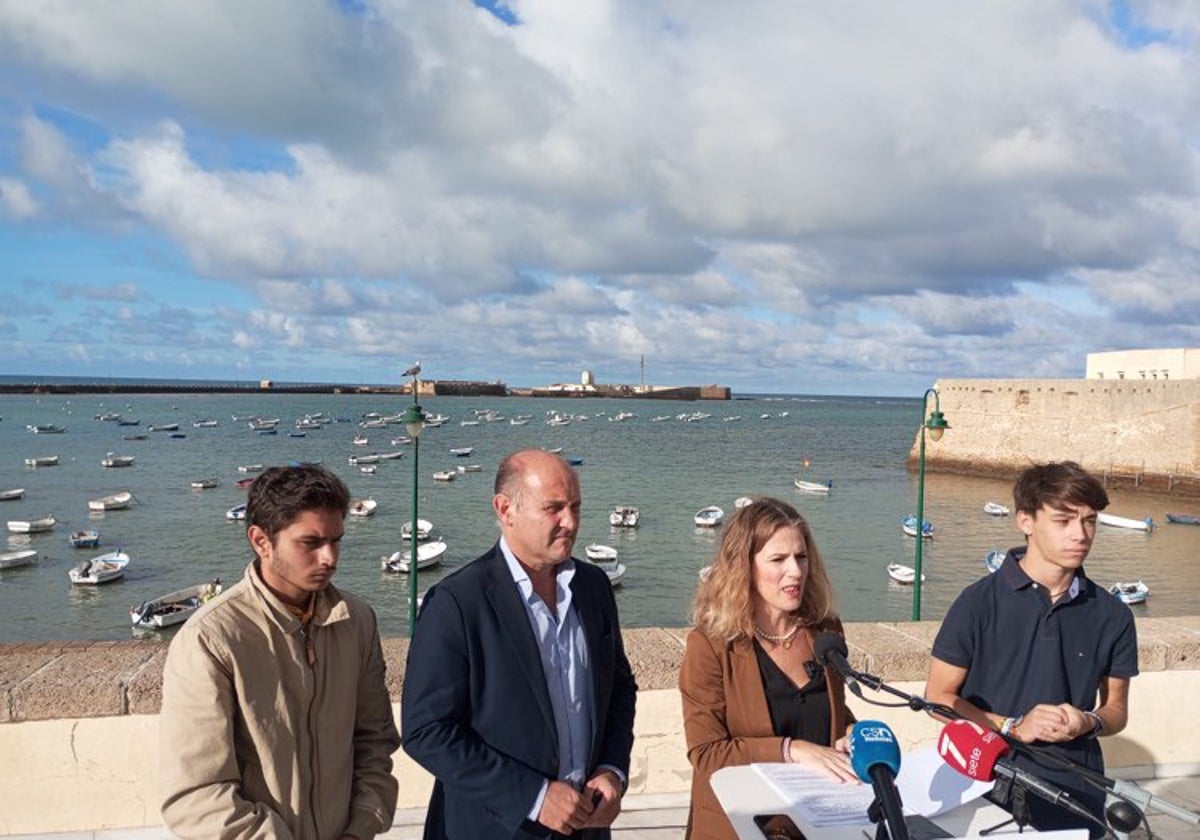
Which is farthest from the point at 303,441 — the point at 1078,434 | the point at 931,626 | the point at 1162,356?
the point at 931,626

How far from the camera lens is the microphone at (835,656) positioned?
2295mm

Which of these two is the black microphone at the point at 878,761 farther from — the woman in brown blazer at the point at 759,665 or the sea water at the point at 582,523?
the sea water at the point at 582,523

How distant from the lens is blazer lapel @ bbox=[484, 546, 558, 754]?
2.35 meters

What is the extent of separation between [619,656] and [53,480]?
58.2 meters

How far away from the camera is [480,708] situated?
2334mm

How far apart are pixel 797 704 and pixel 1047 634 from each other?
860 millimetres

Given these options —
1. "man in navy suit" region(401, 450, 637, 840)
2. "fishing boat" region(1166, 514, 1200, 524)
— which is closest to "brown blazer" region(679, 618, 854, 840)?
"man in navy suit" region(401, 450, 637, 840)

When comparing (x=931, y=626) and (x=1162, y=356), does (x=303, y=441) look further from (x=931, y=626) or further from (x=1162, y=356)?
(x=931, y=626)

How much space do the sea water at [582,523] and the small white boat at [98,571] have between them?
360 millimetres

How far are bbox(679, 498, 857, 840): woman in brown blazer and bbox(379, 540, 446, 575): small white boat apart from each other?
25638 millimetres

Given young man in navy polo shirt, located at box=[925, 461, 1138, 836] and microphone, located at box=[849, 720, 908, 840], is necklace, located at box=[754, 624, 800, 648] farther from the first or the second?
microphone, located at box=[849, 720, 908, 840]

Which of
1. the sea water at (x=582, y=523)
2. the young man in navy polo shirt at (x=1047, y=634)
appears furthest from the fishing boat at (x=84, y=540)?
the young man in navy polo shirt at (x=1047, y=634)

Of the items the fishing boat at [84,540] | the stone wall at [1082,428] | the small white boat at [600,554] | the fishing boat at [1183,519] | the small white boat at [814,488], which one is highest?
the stone wall at [1082,428]

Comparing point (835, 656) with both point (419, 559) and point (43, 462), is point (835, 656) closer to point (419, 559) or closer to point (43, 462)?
point (419, 559)
